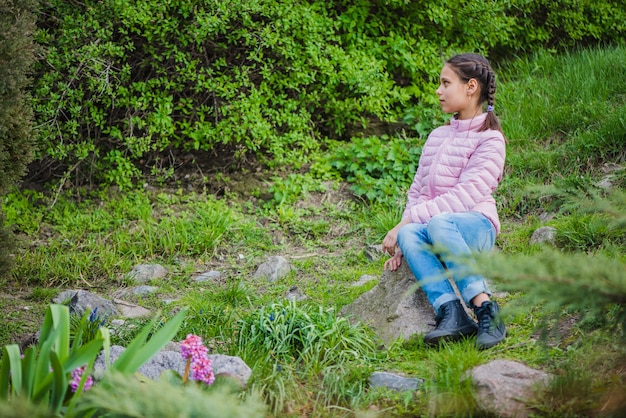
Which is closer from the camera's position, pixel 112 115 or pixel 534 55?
pixel 112 115

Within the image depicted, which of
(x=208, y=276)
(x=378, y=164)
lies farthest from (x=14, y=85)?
(x=378, y=164)

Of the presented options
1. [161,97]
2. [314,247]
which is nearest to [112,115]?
[161,97]

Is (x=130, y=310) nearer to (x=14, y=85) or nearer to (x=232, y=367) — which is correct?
(x=14, y=85)

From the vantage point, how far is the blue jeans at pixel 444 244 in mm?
3418

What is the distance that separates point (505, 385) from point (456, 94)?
1804 millimetres

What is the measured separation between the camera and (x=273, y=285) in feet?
16.5

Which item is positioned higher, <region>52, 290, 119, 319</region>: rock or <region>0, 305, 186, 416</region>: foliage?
<region>0, 305, 186, 416</region>: foliage

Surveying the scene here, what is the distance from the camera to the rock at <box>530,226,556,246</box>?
15.0 feet

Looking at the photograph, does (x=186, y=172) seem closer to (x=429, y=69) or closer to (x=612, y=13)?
(x=429, y=69)

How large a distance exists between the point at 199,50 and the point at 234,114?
2.27 feet

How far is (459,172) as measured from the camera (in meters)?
3.80

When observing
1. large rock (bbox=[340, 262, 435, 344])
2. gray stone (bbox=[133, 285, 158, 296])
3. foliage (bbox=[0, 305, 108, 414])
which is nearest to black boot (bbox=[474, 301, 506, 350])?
large rock (bbox=[340, 262, 435, 344])

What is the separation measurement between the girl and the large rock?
0.11 m

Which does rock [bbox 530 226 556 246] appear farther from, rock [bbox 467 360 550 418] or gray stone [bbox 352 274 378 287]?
rock [bbox 467 360 550 418]
